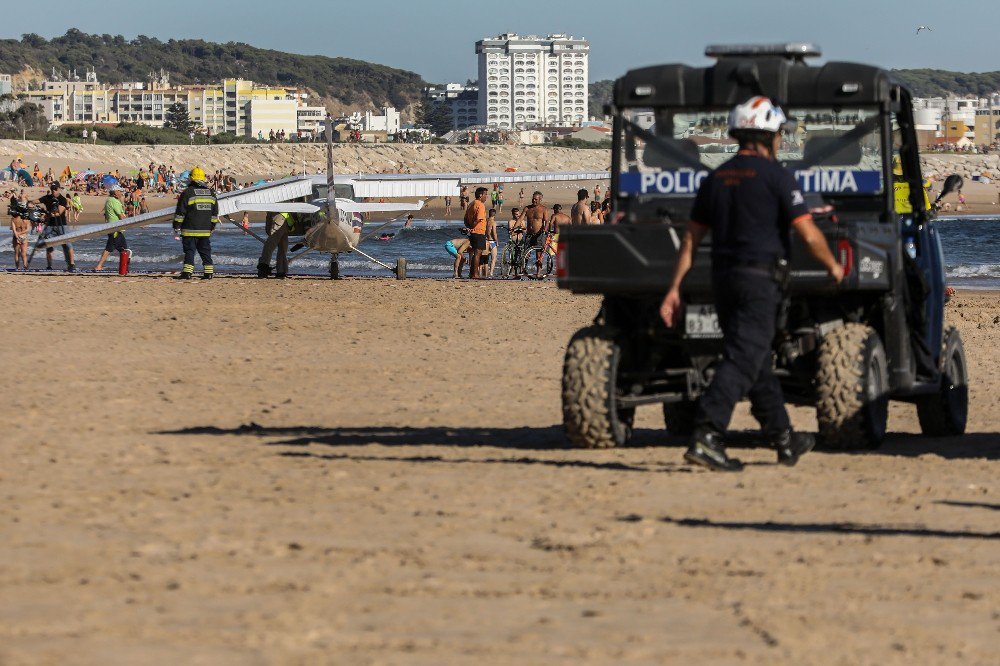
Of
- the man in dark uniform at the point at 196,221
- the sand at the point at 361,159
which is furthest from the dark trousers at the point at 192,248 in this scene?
the sand at the point at 361,159

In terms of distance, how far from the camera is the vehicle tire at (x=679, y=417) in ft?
35.0

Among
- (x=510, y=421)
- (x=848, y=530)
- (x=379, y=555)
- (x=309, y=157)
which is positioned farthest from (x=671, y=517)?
(x=309, y=157)

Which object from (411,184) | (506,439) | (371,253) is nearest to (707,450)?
(506,439)

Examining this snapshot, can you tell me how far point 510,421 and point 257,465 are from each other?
2812 millimetres

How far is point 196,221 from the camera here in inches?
1115

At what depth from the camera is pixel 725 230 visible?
8.28 meters

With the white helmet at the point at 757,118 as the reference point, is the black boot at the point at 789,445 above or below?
below

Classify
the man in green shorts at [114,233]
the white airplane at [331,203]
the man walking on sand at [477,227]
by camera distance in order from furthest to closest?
1. the man in green shorts at [114,233]
2. the white airplane at [331,203]
3. the man walking on sand at [477,227]

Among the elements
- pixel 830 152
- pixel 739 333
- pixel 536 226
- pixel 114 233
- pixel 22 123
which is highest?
pixel 22 123

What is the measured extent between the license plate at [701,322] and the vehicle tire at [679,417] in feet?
4.74

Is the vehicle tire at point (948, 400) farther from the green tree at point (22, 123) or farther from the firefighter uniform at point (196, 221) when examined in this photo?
the green tree at point (22, 123)

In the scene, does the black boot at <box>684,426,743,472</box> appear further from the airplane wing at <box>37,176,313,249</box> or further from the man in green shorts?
the man in green shorts

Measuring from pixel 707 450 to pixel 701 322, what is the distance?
3.39ft

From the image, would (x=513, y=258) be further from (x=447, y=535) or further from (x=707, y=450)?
(x=447, y=535)
